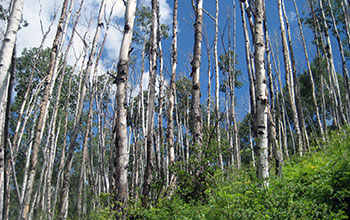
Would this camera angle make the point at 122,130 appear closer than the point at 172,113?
Yes

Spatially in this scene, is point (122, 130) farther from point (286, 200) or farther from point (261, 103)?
point (286, 200)

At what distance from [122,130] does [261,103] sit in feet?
7.54

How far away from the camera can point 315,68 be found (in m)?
24.9

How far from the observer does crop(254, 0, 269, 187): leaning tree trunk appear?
4.10 metres

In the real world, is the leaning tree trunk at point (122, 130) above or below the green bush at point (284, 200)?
above

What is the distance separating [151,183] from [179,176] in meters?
0.65

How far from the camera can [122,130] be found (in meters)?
4.28

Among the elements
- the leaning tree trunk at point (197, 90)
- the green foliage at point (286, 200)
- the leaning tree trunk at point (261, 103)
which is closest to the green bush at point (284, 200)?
the green foliage at point (286, 200)

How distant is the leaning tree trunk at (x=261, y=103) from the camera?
Answer: 410cm

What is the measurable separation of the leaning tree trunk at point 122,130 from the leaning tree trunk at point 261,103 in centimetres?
206

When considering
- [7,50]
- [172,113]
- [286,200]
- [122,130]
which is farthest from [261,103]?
[172,113]

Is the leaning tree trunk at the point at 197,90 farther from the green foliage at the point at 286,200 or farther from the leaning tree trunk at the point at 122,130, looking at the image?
the leaning tree trunk at the point at 122,130

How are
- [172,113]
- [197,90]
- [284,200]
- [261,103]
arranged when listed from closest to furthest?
1. [284,200]
2. [261,103]
3. [197,90]
4. [172,113]

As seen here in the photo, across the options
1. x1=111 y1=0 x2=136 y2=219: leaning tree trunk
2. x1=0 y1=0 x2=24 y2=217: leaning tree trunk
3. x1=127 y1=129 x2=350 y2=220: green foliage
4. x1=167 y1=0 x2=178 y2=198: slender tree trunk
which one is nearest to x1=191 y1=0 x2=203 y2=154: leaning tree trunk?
x1=167 y1=0 x2=178 y2=198: slender tree trunk
